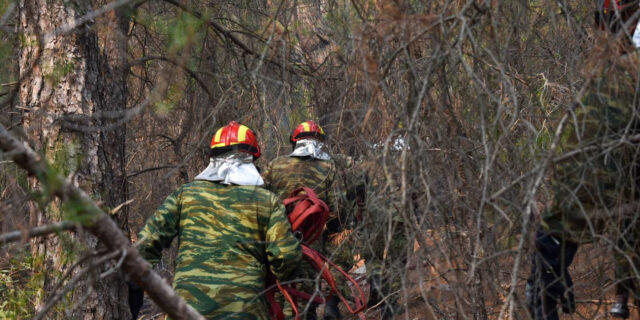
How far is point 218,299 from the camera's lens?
3875 mm

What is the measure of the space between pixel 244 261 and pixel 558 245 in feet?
5.80

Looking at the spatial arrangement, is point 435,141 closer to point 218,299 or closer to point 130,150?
point 218,299

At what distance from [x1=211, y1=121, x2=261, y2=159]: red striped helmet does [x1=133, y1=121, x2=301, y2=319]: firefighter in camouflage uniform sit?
1.6 inches

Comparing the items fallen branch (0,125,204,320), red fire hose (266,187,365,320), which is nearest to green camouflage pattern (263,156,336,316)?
red fire hose (266,187,365,320)

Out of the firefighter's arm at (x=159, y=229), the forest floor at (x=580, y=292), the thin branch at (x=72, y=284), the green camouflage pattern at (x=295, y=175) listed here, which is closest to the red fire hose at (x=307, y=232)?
the forest floor at (x=580, y=292)

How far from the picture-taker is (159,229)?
395 centimetres

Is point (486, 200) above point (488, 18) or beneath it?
beneath

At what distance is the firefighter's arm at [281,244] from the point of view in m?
3.96

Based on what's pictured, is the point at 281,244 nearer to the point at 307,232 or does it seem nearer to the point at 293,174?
the point at 307,232

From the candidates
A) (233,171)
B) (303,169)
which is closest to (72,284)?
(233,171)

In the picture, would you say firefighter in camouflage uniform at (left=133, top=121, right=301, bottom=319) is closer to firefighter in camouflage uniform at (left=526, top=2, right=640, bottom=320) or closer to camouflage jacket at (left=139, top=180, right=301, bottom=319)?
camouflage jacket at (left=139, top=180, right=301, bottom=319)

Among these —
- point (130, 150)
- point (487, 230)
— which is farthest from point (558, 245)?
point (130, 150)

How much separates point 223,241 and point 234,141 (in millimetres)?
625

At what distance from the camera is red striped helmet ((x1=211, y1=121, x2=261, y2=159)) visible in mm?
4145
